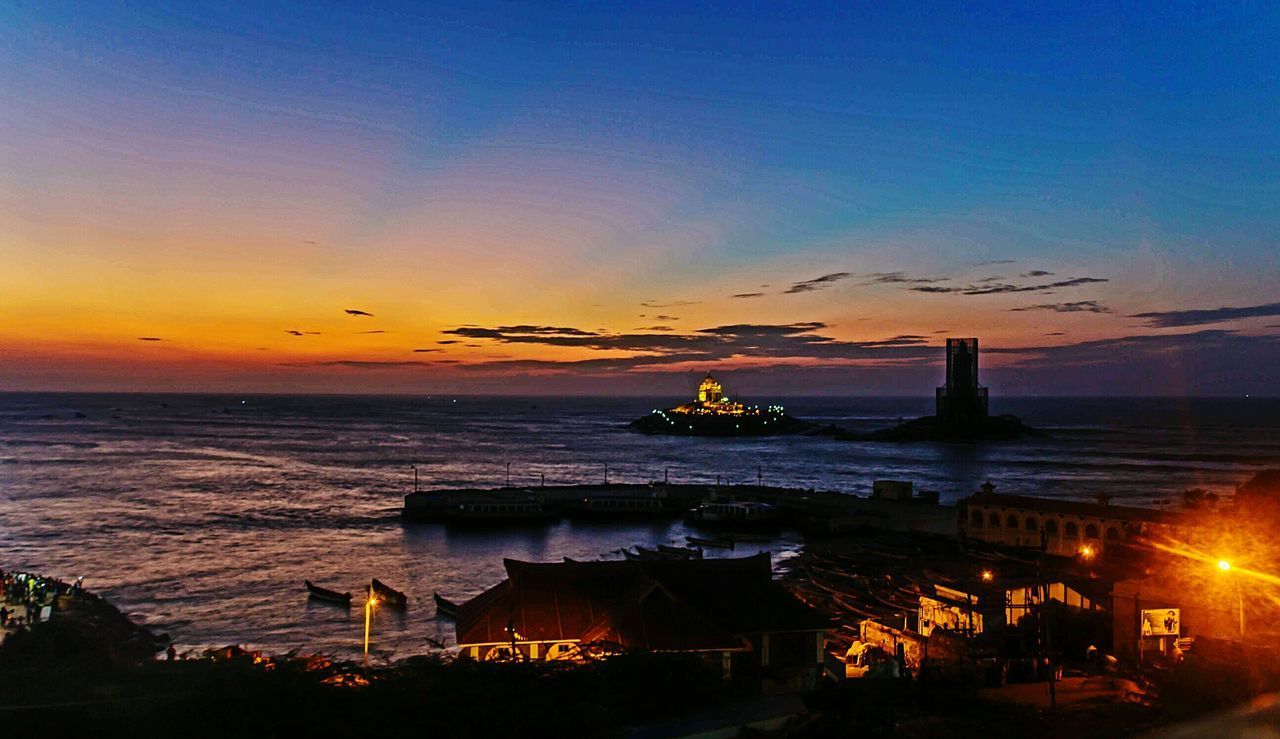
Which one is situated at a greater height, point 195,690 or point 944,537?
point 195,690

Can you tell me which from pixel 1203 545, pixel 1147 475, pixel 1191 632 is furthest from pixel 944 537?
pixel 1147 475

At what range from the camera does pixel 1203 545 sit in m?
21.7

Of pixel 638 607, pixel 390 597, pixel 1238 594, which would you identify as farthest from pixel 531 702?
pixel 390 597

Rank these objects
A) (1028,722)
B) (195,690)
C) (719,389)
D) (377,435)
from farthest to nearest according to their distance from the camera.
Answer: (719,389) → (377,435) → (1028,722) → (195,690)

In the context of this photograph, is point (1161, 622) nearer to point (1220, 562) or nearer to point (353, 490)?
point (1220, 562)

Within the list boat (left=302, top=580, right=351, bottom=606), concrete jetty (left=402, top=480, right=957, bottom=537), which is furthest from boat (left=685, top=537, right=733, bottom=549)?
boat (left=302, top=580, right=351, bottom=606)

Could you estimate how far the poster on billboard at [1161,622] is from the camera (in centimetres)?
1611

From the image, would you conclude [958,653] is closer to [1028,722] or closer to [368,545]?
[1028,722]

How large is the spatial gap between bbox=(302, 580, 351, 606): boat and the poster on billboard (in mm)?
22590

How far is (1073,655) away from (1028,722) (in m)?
5.00

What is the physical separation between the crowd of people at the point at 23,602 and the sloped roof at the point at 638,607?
1214 cm

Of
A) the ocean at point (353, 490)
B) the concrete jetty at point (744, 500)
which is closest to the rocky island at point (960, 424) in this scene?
the ocean at point (353, 490)

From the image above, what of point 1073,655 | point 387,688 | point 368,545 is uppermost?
point 387,688

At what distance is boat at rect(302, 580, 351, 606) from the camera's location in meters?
28.0
